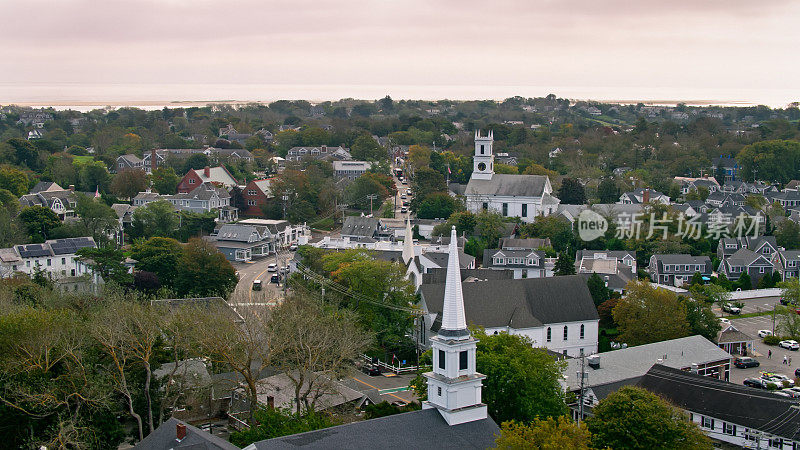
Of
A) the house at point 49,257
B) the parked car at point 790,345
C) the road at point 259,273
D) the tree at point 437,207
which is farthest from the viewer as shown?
the tree at point 437,207

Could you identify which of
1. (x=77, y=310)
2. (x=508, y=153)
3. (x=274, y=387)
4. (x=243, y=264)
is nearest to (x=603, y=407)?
(x=274, y=387)

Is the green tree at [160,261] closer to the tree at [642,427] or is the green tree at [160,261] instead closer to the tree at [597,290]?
the tree at [597,290]

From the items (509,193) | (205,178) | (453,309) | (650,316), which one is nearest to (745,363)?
(650,316)

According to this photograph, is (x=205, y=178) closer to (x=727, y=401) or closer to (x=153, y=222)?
(x=153, y=222)

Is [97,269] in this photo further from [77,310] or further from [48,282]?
[77,310]

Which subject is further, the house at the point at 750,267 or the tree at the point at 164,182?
the tree at the point at 164,182

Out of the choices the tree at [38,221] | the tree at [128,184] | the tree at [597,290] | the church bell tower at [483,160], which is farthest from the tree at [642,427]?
the tree at [128,184]

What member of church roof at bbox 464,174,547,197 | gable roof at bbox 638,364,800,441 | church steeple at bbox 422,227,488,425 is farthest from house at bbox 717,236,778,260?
church steeple at bbox 422,227,488,425

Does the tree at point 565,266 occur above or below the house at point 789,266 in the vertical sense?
above
